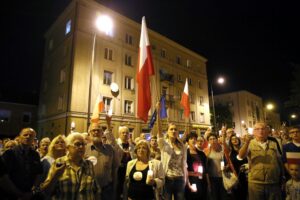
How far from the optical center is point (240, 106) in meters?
55.1

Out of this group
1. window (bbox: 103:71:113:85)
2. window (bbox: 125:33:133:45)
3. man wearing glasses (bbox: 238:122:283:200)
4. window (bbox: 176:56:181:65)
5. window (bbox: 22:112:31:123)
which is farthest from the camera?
window (bbox: 176:56:181:65)

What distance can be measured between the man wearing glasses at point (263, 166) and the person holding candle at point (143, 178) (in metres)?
1.96

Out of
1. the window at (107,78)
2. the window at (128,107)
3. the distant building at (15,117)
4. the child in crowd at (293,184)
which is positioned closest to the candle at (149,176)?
the child in crowd at (293,184)

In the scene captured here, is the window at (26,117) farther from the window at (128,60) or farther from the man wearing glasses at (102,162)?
the man wearing glasses at (102,162)

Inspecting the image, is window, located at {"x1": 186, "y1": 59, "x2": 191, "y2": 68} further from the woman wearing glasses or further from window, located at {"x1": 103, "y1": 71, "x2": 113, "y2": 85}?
the woman wearing glasses

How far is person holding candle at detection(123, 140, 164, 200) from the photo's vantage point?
158 inches

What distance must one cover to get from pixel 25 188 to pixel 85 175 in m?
1.41

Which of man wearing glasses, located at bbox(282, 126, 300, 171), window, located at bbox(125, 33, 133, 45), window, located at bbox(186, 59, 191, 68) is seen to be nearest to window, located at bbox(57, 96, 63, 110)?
window, located at bbox(125, 33, 133, 45)

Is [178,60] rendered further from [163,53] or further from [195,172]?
[195,172]

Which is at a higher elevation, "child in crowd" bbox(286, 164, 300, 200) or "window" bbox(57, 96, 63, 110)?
"window" bbox(57, 96, 63, 110)

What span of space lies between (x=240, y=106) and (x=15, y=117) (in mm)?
47328

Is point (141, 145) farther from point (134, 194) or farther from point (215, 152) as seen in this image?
point (215, 152)

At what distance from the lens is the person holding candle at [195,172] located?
5.84m

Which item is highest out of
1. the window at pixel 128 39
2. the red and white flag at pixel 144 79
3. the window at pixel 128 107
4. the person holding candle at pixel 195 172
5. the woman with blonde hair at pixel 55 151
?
the window at pixel 128 39
